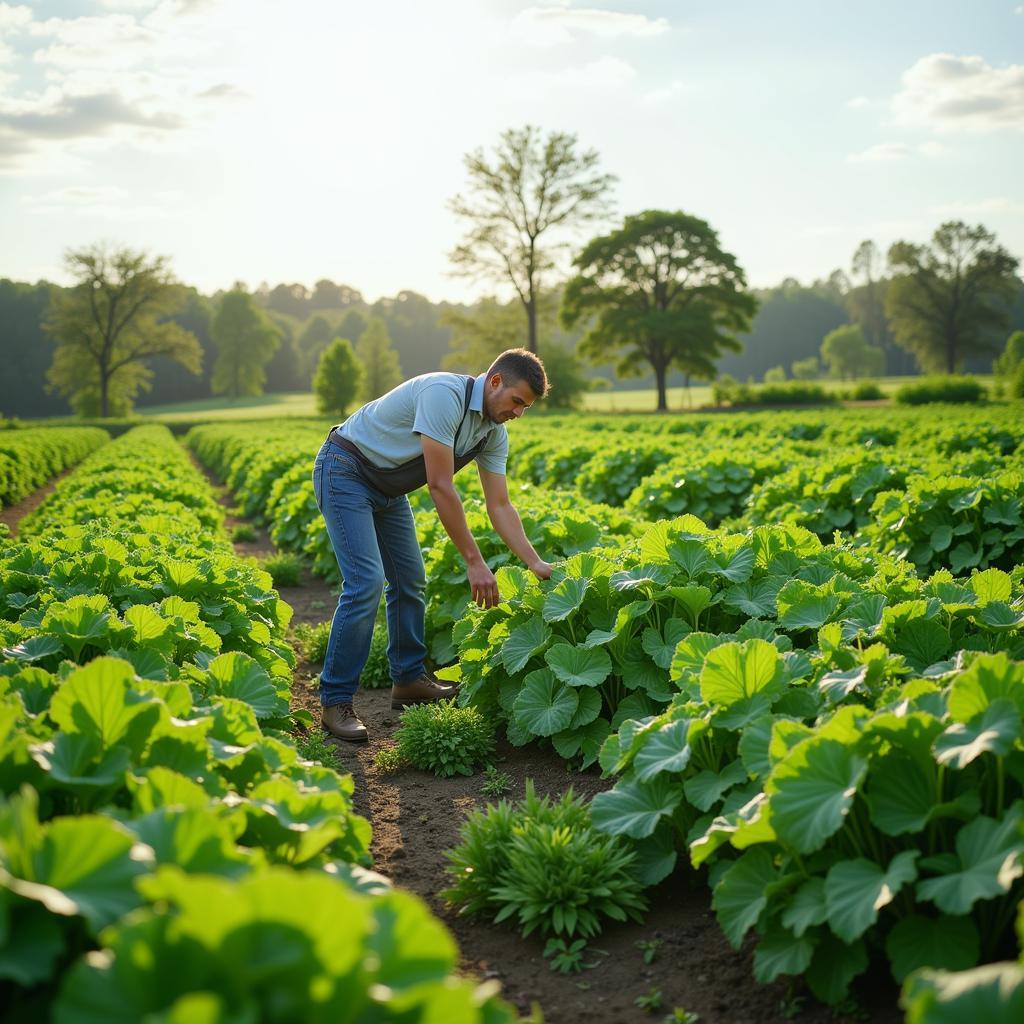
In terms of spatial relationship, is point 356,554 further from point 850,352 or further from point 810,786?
point 850,352

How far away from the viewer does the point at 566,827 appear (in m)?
3.27

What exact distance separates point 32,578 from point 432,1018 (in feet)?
14.5

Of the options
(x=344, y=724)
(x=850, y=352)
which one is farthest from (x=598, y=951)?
(x=850, y=352)

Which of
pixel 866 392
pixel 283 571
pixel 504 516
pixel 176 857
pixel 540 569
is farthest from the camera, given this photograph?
pixel 866 392

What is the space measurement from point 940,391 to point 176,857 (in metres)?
43.2

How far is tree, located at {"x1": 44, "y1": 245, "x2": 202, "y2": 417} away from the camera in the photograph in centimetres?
5950

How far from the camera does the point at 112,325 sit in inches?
2372

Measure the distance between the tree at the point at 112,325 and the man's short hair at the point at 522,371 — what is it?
2403 inches

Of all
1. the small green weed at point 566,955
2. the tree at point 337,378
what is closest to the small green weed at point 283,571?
the small green weed at point 566,955

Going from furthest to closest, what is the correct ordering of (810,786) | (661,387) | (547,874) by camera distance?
1. (661,387)
2. (547,874)
3. (810,786)

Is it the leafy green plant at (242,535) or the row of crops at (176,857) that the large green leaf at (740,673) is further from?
the leafy green plant at (242,535)

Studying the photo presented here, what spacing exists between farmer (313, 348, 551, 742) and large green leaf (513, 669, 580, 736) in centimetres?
47

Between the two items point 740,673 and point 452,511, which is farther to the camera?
point 452,511

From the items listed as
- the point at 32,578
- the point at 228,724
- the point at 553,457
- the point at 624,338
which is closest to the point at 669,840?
the point at 228,724
